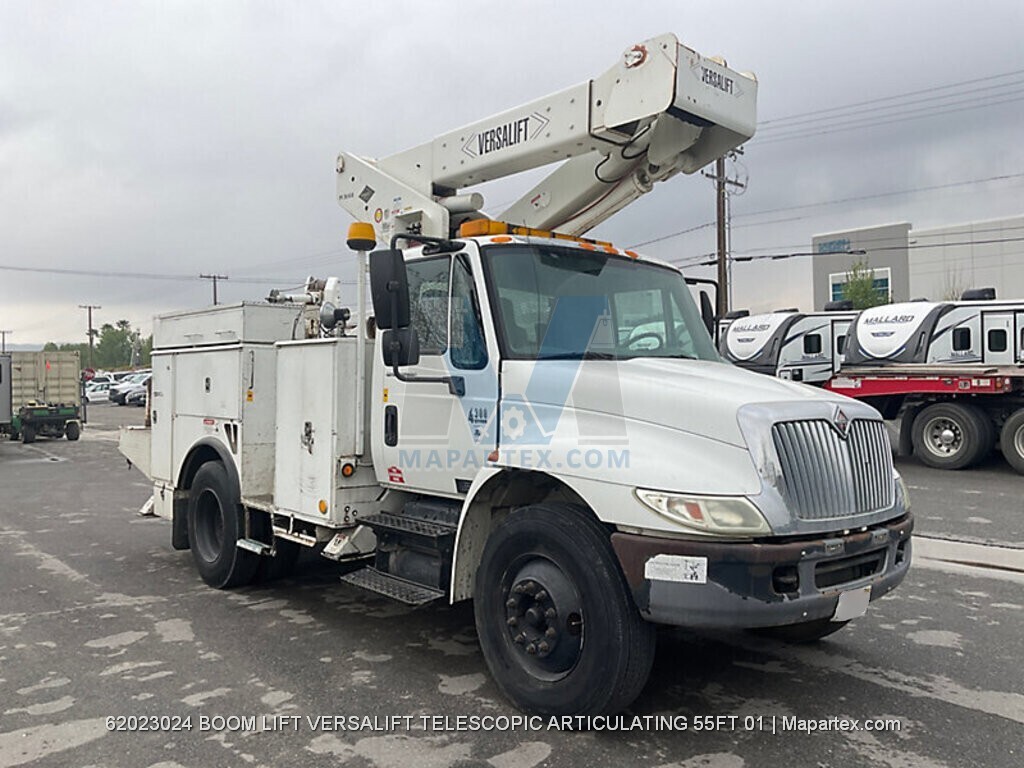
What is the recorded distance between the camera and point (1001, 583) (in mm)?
6961

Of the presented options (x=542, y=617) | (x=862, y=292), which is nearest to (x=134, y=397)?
(x=862, y=292)

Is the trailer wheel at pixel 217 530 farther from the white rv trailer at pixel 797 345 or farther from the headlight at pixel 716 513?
the white rv trailer at pixel 797 345

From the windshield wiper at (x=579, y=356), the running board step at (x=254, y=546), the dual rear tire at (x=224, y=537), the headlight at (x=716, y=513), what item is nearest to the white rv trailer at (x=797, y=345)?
the dual rear tire at (x=224, y=537)

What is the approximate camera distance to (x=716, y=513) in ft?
12.1

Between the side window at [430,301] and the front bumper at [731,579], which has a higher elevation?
the side window at [430,301]

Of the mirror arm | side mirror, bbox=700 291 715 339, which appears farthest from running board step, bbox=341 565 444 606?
side mirror, bbox=700 291 715 339

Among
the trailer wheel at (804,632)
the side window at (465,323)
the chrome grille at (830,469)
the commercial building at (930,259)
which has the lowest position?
the trailer wheel at (804,632)

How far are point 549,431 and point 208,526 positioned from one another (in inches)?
158

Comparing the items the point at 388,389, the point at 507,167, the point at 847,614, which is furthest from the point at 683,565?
the point at 507,167

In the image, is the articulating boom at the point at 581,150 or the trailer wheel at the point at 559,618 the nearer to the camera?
the trailer wheel at the point at 559,618

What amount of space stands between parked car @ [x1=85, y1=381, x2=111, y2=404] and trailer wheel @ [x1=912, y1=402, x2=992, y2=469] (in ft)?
148

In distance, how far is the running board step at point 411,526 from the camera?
192 inches

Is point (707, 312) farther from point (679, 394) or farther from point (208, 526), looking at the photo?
point (208, 526)

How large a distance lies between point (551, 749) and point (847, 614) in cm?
152
